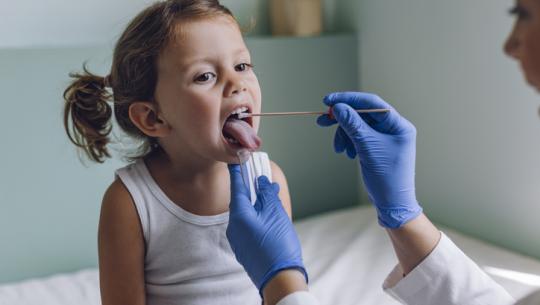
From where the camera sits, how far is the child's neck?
132 cm

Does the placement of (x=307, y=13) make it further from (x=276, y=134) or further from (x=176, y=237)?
(x=176, y=237)

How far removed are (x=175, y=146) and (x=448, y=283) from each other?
22.4 inches

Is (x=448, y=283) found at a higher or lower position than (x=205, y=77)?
lower

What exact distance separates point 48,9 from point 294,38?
0.78 metres

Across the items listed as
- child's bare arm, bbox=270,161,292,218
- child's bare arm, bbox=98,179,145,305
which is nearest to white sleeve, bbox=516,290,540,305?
child's bare arm, bbox=270,161,292,218

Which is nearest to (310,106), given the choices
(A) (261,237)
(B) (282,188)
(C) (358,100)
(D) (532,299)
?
(B) (282,188)

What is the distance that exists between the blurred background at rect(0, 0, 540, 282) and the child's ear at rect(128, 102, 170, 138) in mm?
735

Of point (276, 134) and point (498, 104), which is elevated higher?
point (498, 104)

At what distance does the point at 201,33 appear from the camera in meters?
1.22

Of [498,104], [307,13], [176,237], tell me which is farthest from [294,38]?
[176,237]

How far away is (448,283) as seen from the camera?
121cm

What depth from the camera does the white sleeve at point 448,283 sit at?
3.94 ft

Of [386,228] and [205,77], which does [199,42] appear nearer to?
[205,77]

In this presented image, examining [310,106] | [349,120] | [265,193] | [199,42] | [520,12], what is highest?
[520,12]
